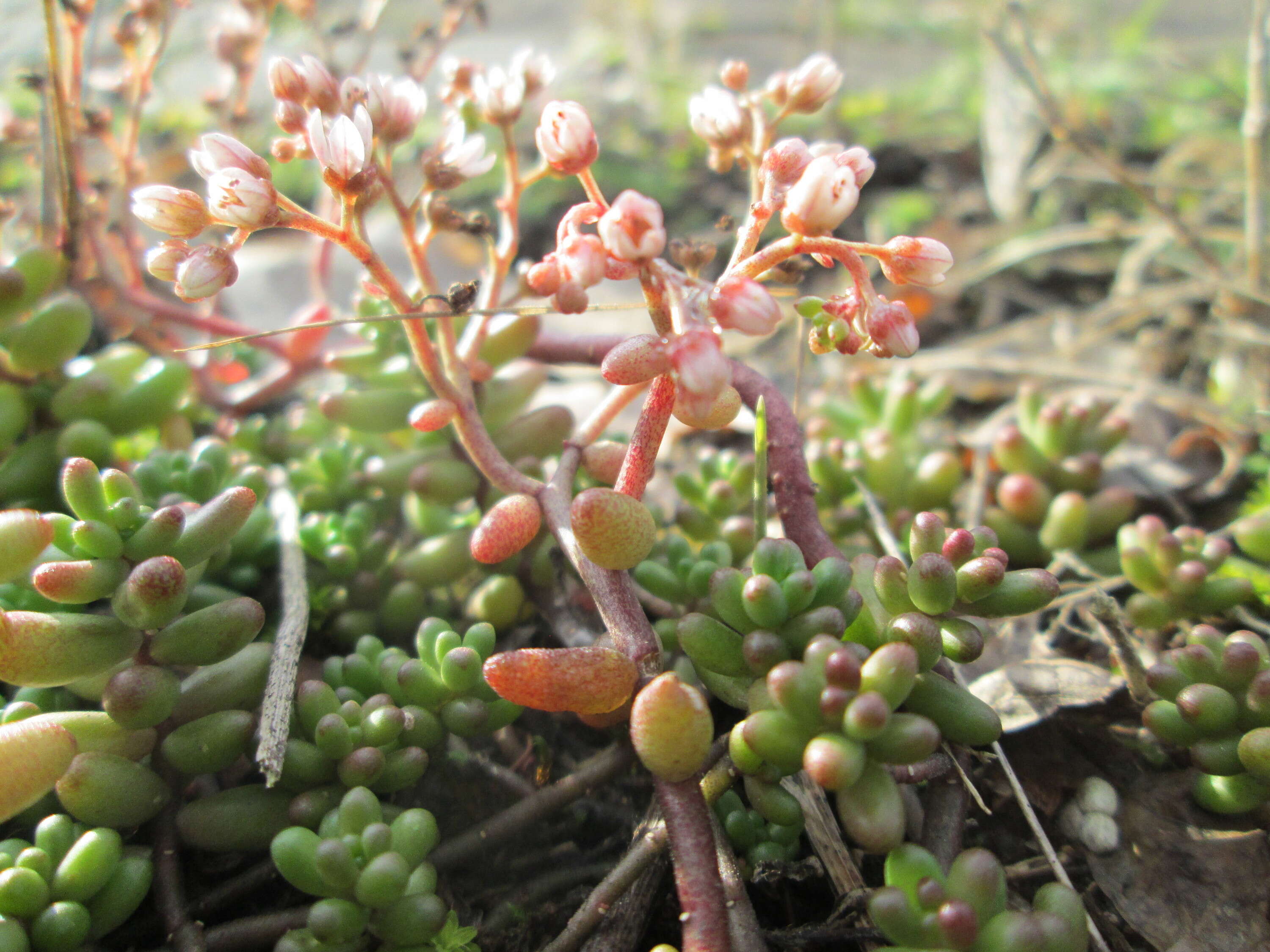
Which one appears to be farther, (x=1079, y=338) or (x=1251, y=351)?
(x=1079, y=338)

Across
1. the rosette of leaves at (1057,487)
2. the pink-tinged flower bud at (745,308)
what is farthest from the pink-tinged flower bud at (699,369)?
the rosette of leaves at (1057,487)

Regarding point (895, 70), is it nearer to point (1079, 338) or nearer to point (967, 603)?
point (1079, 338)

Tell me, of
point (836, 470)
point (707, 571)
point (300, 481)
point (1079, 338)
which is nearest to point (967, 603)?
point (707, 571)

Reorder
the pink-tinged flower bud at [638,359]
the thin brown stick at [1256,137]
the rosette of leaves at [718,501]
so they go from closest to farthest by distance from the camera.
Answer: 1. the pink-tinged flower bud at [638,359]
2. the rosette of leaves at [718,501]
3. the thin brown stick at [1256,137]

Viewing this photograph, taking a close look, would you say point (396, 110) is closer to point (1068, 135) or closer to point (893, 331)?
point (893, 331)

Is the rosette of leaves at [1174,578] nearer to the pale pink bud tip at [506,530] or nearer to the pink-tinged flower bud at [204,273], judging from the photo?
the pale pink bud tip at [506,530]

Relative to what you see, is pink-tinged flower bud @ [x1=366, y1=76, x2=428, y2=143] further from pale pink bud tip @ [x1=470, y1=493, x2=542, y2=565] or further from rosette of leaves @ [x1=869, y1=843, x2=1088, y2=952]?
rosette of leaves @ [x1=869, y1=843, x2=1088, y2=952]

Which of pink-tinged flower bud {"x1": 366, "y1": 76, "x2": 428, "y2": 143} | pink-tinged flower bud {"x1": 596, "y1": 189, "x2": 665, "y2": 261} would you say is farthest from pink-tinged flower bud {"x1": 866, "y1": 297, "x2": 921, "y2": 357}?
pink-tinged flower bud {"x1": 366, "y1": 76, "x2": 428, "y2": 143}
